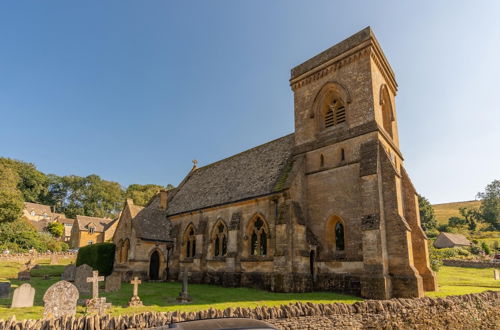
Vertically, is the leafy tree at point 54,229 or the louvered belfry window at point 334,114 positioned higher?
the louvered belfry window at point 334,114

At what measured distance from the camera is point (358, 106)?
20.4 meters

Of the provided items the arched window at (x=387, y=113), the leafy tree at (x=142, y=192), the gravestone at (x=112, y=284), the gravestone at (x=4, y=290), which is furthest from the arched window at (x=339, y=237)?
the leafy tree at (x=142, y=192)

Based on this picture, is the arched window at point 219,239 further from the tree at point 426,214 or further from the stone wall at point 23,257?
the tree at point 426,214

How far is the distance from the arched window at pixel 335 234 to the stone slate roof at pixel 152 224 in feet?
54.1

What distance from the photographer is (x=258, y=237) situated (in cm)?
2238

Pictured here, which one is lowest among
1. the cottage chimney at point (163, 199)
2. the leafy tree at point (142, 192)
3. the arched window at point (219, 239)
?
the arched window at point (219, 239)

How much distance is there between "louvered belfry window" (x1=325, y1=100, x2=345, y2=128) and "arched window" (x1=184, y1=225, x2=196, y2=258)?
15.7 m

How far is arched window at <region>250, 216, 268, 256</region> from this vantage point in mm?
22141

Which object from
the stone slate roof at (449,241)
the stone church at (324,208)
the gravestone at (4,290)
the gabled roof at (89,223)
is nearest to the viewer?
the gravestone at (4,290)

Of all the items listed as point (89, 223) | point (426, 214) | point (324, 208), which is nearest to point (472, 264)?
point (426, 214)

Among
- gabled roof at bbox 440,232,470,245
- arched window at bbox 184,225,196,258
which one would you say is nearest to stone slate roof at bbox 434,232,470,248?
gabled roof at bbox 440,232,470,245

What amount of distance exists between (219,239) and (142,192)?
222 feet

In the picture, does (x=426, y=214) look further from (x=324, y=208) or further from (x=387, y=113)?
(x=324, y=208)

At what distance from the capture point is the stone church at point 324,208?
57.1 feet
